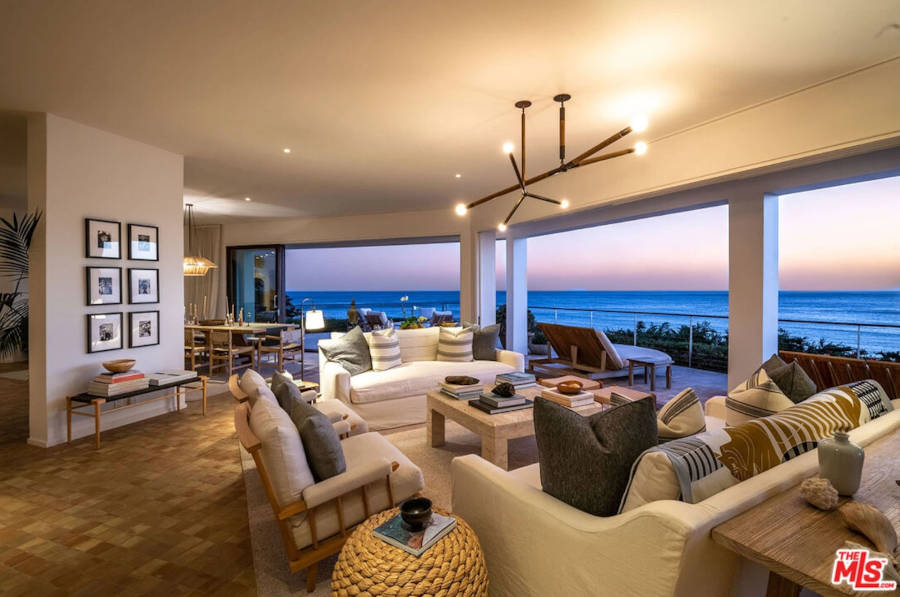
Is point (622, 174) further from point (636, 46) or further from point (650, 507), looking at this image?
point (650, 507)

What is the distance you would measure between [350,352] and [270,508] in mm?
1868

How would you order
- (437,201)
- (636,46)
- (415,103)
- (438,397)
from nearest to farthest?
(636,46), (415,103), (438,397), (437,201)

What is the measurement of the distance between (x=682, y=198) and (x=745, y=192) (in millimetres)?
837

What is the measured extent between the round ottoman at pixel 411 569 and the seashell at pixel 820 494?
100cm

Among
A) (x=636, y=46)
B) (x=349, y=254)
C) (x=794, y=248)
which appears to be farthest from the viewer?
(x=349, y=254)

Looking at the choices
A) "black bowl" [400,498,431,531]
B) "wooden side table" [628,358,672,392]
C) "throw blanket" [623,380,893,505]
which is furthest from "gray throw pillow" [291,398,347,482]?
"wooden side table" [628,358,672,392]

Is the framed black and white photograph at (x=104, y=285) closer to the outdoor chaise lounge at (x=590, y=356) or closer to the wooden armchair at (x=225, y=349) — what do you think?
the wooden armchair at (x=225, y=349)

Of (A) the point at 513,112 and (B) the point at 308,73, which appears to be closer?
(B) the point at 308,73

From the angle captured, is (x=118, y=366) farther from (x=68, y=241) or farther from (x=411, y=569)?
(x=411, y=569)

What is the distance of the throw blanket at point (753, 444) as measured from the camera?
1255 millimetres

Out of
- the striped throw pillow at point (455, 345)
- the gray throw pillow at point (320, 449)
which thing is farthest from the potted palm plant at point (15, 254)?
the striped throw pillow at point (455, 345)

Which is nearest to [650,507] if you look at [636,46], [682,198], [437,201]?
[636,46]

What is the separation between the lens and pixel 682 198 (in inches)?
199

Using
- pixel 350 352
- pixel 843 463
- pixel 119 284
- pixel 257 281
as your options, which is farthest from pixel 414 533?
pixel 257 281
